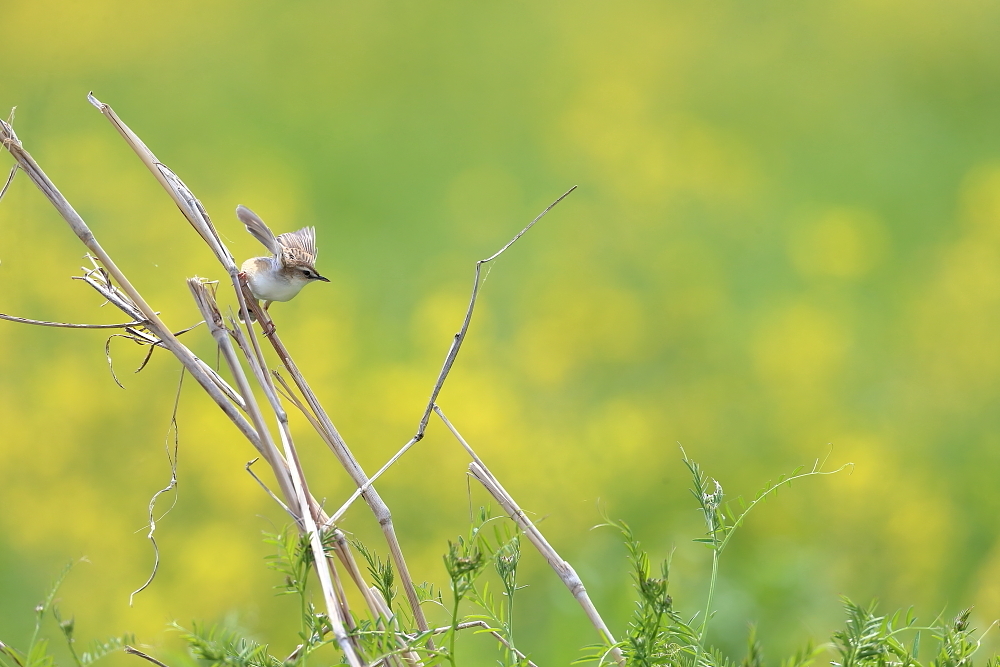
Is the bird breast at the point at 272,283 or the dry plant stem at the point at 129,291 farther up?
the bird breast at the point at 272,283

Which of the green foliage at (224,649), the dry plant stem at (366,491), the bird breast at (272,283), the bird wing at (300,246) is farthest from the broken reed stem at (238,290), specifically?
the bird wing at (300,246)

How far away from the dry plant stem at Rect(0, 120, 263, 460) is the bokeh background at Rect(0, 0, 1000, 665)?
2.05 m

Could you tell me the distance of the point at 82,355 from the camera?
4.41 metres

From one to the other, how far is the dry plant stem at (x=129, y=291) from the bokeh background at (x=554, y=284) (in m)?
2.05

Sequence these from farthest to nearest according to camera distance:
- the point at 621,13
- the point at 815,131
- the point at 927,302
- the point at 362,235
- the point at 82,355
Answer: the point at 621,13, the point at 815,131, the point at 362,235, the point at 927,302, the point at 82,355

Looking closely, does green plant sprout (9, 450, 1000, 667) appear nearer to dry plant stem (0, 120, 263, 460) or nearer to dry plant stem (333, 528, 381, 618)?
dry plant stem (333, 528, 381, 618)

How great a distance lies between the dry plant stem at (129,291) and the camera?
1.13m

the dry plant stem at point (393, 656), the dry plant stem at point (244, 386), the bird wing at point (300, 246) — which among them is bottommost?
the dry plant stem at point (393, 656)

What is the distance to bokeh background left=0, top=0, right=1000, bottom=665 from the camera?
382 centimetres

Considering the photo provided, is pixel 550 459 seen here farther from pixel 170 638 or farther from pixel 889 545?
pixel 170 638

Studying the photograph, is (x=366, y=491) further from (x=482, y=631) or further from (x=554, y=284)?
(x=554, y=284)

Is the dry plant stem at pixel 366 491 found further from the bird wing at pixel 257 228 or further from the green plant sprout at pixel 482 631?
the bird wing at pixel 257 228

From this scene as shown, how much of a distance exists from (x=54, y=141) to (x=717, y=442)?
13.7 ft

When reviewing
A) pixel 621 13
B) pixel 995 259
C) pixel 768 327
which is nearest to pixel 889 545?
pixel 768 327
